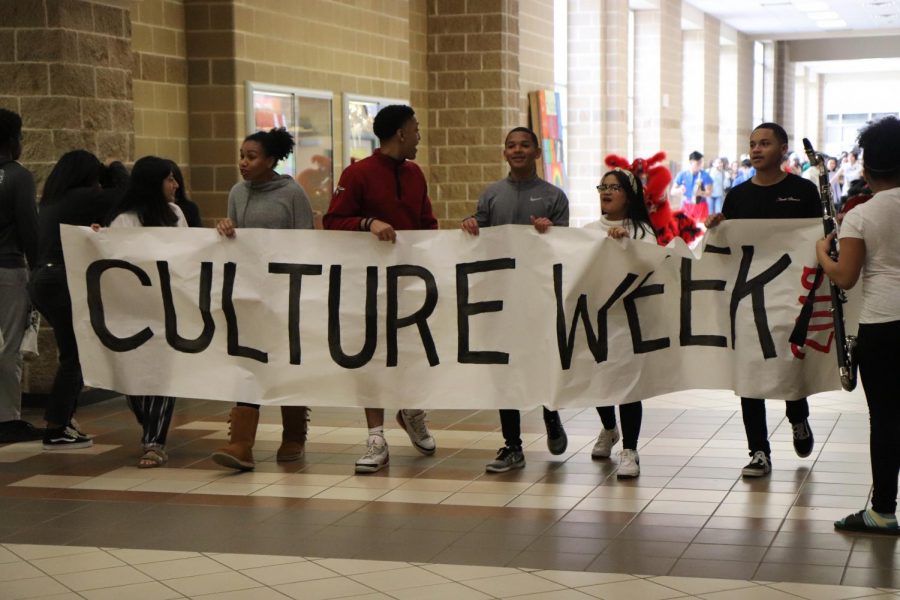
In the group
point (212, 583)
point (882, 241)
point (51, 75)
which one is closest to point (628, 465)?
point (882, 241)

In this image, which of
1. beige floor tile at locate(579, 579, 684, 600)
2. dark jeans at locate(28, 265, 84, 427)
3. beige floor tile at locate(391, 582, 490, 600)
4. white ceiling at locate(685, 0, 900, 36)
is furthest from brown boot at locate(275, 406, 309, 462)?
white ceiling at locate(685, 0, 900, 36)

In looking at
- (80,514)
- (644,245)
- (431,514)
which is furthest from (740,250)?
(80,514)

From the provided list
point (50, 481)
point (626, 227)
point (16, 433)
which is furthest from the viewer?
point (16, 433)

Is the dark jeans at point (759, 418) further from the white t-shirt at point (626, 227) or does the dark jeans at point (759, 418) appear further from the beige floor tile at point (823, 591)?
the beige floor tile at point (823, 591)

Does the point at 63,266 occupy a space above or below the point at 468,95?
below

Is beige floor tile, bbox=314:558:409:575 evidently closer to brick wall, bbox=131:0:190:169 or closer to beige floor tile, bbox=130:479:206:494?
beige floor tile, bbox=130:479:206:494

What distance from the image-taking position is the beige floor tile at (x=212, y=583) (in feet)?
14.9

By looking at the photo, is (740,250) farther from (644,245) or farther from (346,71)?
(346,71)

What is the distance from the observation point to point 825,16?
3041cm

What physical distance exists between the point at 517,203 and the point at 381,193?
2.16 feet

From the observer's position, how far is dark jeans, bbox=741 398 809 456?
20.6 ft

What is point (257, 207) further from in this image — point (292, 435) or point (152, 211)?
point (292, 435)

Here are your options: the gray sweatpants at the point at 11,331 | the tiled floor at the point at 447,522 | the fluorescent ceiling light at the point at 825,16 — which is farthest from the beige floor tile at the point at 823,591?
the fluorescent ceiling light at the point at 825,16

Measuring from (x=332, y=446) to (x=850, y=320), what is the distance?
276 centimetres
